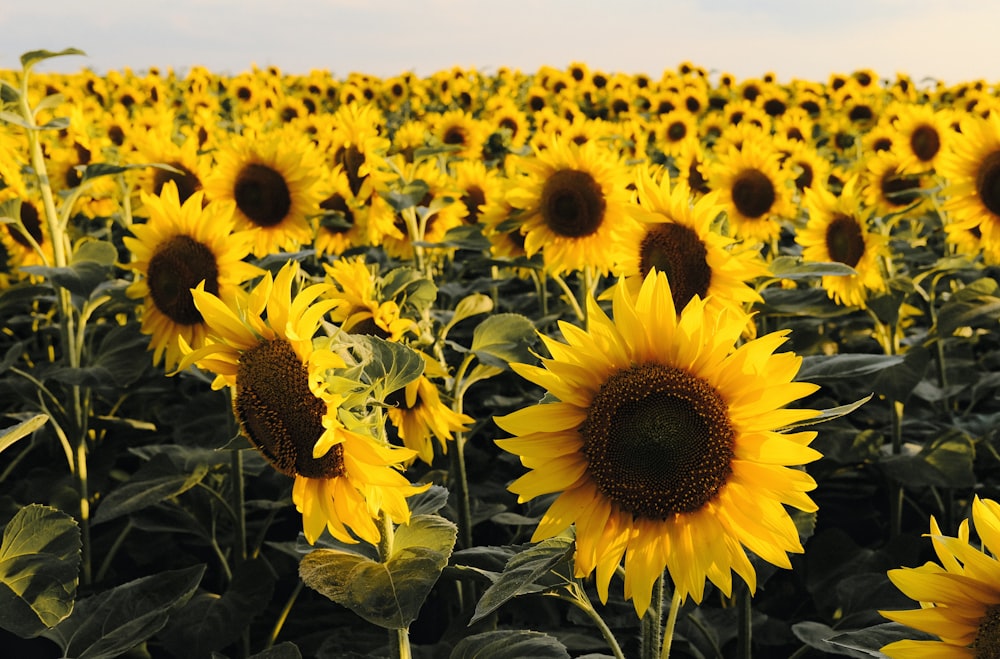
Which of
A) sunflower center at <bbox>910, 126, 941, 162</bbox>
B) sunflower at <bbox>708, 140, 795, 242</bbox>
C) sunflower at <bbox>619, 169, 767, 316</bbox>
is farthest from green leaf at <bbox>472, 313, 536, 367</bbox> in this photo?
sunflower center at <bbox>910, 126, 941, 162</bbox>

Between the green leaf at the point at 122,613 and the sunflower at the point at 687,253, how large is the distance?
1.39 meters

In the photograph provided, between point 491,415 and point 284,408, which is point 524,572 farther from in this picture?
point 491,415

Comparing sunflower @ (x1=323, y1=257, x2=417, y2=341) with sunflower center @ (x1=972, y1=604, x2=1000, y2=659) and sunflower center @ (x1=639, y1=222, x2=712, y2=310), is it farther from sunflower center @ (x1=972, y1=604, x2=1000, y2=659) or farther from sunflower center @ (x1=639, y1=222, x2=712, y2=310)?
sunflower center @ (x1=972, y1=604, x2=1000, y2=659)

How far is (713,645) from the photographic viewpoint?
8.57 ft

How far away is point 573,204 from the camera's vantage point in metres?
3.67

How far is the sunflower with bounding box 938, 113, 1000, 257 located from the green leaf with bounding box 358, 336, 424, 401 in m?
3.06

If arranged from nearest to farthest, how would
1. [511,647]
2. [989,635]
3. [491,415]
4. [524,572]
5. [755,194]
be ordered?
[989,635], [524,572], [511,647], [491,415], [755,194]

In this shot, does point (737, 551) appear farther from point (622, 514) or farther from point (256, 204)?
point (256, 204)

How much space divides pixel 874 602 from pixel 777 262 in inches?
38.9

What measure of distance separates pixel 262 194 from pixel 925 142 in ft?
14.2

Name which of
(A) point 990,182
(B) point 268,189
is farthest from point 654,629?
(A) point 990,182

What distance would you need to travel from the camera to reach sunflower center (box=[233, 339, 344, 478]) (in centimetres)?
159

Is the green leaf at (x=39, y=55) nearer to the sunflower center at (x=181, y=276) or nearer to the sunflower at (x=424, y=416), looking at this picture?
the sunflower center at (x=181, y=276)

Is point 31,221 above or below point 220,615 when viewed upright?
below
